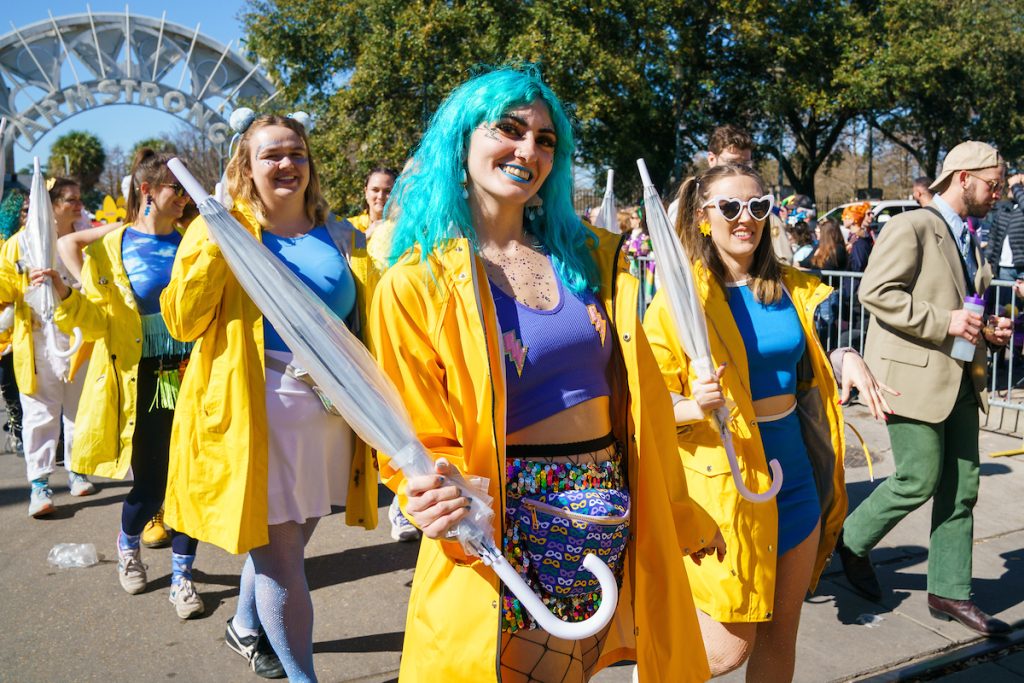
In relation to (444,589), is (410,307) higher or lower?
higher

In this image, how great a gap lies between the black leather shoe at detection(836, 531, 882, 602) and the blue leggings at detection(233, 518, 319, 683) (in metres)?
2.47

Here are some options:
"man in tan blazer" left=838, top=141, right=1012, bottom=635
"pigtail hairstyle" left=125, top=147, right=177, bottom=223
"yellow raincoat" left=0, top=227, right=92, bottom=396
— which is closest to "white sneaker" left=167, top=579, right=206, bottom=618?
"pigtail hairstyle" left=125, top=147, right=177, bottom=223

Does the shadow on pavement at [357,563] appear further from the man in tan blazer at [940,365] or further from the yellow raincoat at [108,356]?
the man in tan blazer at [940,365]

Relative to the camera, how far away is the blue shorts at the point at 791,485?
114 inches

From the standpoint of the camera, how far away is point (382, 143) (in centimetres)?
1914

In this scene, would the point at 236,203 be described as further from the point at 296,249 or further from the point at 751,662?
the point at 751,662

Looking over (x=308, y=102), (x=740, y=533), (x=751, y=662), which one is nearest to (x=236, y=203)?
(x=740, y=533)

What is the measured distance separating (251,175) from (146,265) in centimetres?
129

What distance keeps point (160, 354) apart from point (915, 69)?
64.8ft

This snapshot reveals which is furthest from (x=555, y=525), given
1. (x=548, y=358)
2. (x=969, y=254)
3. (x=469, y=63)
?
(x=469, y=63)

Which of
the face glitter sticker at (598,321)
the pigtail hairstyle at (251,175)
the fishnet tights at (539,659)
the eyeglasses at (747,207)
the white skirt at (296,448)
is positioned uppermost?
the pigtail hairstyle at (251,175)

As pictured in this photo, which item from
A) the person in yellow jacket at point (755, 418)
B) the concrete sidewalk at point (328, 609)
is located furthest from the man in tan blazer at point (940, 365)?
the person in yellow jacket at point (755, 418)

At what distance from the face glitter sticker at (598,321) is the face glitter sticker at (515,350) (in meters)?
0.21

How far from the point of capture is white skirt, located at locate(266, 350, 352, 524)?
3102 millimetres
